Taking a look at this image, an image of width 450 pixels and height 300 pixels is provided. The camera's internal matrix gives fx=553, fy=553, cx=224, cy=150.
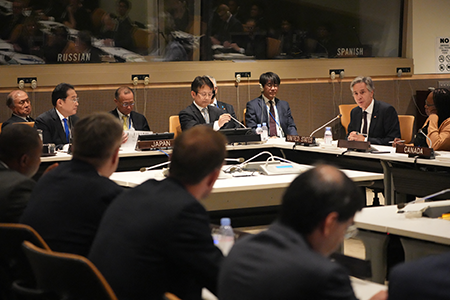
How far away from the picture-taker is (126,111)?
5.64 metres

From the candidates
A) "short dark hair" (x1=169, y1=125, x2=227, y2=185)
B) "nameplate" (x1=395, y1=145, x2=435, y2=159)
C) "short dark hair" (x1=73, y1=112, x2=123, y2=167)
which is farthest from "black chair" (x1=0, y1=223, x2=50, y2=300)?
"nameplate" (x1=395, y1=145, x2=435, y2=159)

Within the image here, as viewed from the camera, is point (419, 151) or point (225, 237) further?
point (419, 151)

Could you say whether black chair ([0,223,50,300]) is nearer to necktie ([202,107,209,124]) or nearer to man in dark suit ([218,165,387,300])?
man in dark suit ([218,165,387,300])

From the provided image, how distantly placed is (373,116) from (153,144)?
2.13m

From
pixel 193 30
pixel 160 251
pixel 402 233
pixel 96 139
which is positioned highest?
pixel 193 30

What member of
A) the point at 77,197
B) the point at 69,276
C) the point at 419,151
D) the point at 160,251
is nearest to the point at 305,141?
the point at 419,151

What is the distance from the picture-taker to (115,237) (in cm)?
159

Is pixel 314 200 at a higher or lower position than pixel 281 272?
higher

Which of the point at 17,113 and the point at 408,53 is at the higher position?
the point at 408,53

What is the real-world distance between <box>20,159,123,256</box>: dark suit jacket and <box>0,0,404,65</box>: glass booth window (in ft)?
16.1

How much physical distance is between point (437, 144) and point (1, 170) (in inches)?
135

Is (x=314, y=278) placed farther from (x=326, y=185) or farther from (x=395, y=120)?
(x=395, y=120)

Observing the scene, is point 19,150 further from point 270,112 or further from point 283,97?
point 283,97

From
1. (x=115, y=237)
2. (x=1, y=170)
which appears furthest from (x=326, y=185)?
(x=1, y=170)
